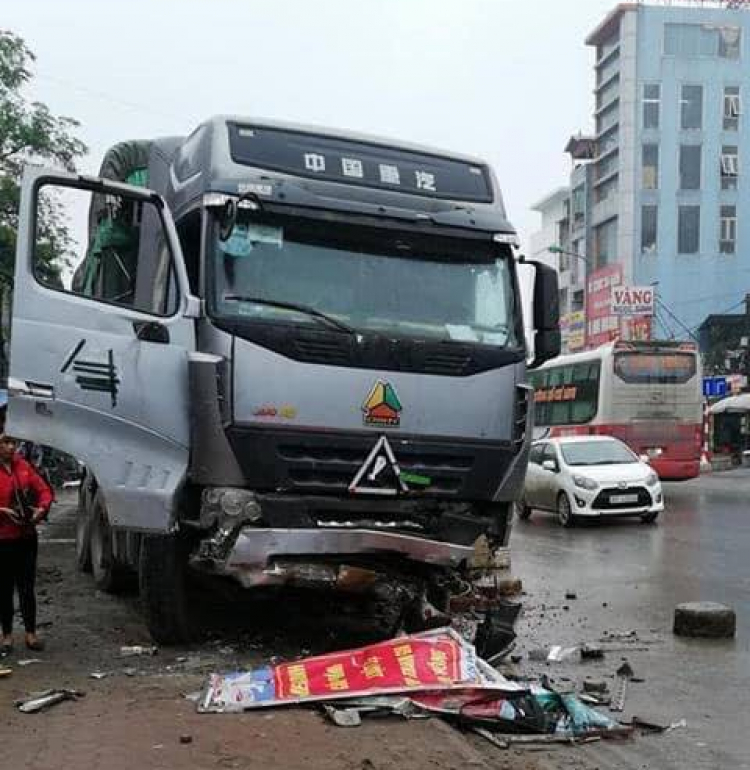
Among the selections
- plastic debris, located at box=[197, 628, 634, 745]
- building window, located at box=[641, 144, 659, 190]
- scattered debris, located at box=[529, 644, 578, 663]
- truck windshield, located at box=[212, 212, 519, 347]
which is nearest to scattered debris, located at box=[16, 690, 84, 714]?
plastic debris, located at box=[197, 628, 634, 745]

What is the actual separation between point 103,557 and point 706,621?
208 inches

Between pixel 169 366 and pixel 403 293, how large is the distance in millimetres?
1614

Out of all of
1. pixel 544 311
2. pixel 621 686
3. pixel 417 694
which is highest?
pixel 544 311

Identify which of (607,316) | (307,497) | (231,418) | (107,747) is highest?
(607,316)


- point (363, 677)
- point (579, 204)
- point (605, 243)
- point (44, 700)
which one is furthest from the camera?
point (579, 204)

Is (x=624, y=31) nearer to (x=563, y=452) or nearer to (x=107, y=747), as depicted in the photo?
(x=563, y=452)

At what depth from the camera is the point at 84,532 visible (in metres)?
Result: 10.8

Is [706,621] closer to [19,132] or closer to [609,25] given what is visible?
[19,132]

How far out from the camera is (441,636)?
6223 mm

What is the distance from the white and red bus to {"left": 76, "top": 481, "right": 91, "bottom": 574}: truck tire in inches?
627

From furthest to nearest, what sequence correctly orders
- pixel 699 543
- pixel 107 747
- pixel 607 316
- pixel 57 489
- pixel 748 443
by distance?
pixel 607 316
pixel 748 443
pixel 57 489
pixel 699 543
pixel 107 747

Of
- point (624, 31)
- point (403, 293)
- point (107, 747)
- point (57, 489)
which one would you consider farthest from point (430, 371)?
point (624, 31)

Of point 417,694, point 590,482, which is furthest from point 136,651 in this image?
point 590,482

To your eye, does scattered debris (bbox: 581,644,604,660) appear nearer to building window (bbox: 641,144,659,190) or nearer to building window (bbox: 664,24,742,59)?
building window (bbox: 641,144,659,190)
